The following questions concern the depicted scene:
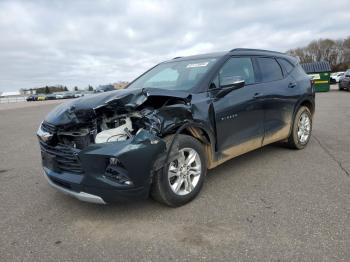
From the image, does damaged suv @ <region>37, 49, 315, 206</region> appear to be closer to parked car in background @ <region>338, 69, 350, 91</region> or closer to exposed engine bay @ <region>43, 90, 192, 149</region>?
exposed engine bay @ <region>43, 90, 192, 149</region>

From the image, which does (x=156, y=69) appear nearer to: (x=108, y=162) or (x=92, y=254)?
(x=108, y=162)

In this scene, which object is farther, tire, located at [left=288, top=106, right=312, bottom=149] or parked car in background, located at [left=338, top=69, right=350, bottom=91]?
parked car in background, located at [left=338, top=69, right=350, bottom=91]

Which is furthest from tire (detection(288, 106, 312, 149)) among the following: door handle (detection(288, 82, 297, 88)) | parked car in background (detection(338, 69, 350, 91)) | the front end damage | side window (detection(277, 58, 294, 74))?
parked car in background (detection(338, 69, 350, 91))

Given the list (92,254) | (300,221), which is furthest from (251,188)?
(92,254)

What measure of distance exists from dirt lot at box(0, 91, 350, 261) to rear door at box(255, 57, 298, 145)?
62 cm

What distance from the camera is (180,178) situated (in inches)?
139

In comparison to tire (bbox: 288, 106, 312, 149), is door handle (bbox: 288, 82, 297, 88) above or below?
above

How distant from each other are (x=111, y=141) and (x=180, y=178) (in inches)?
36.5

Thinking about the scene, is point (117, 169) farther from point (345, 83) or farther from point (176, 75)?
point (345, 83)

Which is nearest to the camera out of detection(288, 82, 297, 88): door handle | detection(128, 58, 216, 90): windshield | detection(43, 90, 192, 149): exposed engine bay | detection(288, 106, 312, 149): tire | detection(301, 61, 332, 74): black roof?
detection(43, 90, 192, 149): exposed engine bay

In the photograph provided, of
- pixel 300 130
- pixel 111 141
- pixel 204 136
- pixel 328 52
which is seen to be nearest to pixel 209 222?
pixel 204 136

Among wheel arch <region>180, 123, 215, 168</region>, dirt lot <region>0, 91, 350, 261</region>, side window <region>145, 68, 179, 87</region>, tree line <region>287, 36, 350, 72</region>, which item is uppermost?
tree line <region>287, 36, 350, 72</region>

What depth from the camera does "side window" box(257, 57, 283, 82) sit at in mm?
4902

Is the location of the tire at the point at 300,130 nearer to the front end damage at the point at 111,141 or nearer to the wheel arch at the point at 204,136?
the wheel arch at the point at 204,136
